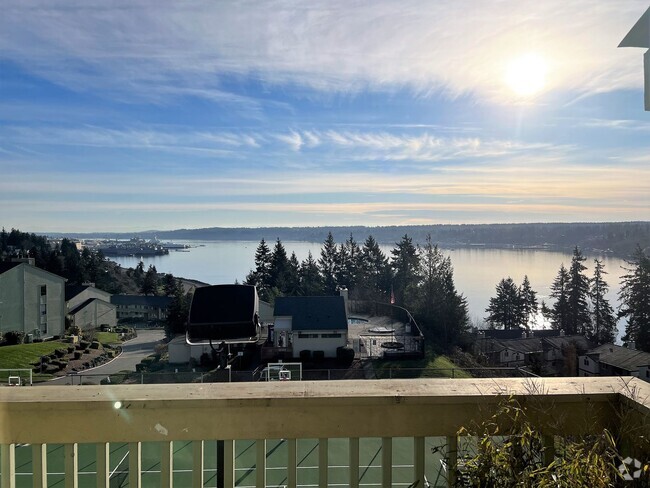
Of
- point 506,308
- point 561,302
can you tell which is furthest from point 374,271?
point 561,302

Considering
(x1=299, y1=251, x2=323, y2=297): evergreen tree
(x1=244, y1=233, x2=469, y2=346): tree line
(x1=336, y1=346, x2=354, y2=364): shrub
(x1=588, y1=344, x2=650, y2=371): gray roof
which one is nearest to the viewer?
(x1=588, y1=344, x2=650, y2=371): gray roof

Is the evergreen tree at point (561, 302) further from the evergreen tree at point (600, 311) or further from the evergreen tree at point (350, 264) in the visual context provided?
the evergreen tree at point (350, 264)

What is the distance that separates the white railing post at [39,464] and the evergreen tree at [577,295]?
61.0 ft

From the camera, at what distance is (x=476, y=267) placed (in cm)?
3256

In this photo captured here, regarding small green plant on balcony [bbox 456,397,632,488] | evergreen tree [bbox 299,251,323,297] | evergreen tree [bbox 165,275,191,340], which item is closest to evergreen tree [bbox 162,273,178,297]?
evergreen tree [bbox 165,275,191,340]

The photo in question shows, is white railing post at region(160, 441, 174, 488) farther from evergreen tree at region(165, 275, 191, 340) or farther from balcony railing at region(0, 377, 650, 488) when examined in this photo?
evergreen tree at region(165, 275, 191, 340)

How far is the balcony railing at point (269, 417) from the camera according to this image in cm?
105

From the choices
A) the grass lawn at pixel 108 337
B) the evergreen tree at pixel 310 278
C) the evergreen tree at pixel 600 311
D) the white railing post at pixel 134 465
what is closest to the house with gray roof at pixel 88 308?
the grass lawn at pixel 108 337

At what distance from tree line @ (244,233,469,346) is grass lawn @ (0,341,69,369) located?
8.36 metres

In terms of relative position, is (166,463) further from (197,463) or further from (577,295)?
(577,295)

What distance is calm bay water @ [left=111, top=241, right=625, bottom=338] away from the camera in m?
19.6

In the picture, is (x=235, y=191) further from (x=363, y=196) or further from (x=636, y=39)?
(x=636, y=39)

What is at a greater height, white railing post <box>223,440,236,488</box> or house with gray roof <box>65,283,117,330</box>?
white railing post <box>223,440,236,488</box>

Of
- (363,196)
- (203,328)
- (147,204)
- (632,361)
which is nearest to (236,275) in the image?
(363,196)
